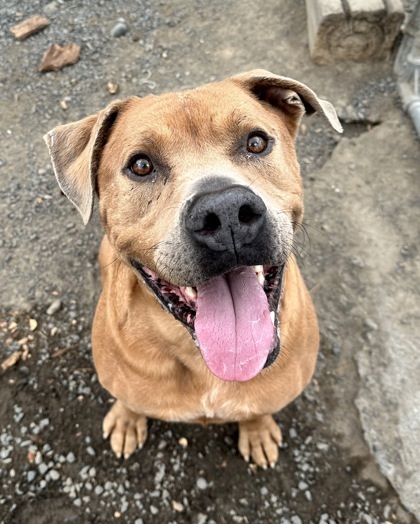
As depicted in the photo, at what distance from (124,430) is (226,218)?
7.75 feet

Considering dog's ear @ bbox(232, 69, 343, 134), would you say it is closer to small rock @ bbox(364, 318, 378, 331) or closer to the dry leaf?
small rock @ bbox(364, 318, 378, 331)

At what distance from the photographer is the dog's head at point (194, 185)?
7.80 ft

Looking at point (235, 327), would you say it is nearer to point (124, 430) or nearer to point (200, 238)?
point (200, 238)

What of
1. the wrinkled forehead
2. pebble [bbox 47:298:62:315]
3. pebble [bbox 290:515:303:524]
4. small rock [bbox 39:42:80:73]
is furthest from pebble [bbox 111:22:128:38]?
pebble [bbox 290:515:303:524]

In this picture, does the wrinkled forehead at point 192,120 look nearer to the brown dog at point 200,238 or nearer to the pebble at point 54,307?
the brown dog at point 200,238

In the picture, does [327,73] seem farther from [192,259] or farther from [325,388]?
[192,259]

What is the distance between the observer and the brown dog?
2.23m

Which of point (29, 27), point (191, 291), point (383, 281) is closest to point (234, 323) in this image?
point (191, 291)

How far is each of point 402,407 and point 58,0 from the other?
6.31 metres

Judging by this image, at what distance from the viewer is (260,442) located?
378 cm

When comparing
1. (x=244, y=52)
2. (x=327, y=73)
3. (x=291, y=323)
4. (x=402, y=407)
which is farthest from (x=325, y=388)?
(x=244, y=52)

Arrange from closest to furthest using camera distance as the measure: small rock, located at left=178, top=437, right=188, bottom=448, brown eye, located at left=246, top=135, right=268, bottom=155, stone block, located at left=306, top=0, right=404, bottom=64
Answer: brown eye, located at left=246, top=135, right=268, bottom=155, small rock, located at left=178, top=437, right=188, bottom=448, stone block, located at left=306, top=0, right=404, bottom=64

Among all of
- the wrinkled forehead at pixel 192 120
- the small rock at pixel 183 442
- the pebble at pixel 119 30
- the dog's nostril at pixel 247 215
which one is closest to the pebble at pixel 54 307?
the small rock at pixel 183 442

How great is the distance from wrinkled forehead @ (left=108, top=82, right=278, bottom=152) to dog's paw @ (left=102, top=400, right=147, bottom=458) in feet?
6.84
